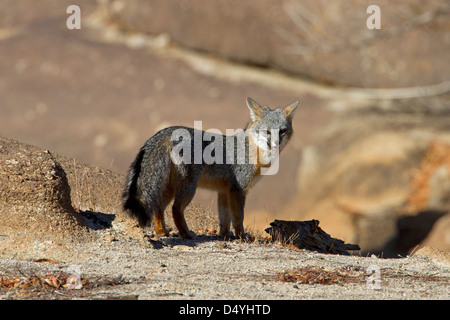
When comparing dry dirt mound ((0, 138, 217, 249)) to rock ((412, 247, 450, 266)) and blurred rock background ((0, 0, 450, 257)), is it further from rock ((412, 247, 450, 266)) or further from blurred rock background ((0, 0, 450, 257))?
blurred rock background ((0, 0, 450, 257))

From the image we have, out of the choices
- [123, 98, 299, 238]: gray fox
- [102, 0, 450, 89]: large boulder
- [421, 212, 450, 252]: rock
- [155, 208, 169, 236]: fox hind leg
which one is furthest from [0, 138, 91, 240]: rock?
[102, 0, 450, 89]: large boulder

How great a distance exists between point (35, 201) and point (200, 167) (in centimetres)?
202

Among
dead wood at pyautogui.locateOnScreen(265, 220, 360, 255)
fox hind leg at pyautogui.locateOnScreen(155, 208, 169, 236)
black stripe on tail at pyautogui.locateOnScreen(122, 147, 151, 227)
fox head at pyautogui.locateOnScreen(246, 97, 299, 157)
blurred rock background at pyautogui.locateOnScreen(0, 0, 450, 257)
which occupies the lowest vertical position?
dead wood at pyautogui.locateOnScreen(265, 220, 360, 255)

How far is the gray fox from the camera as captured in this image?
22.6 feet

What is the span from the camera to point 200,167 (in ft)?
24.0

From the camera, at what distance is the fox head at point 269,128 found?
26.5ft

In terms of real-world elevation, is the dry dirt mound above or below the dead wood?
above

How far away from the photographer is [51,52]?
2139 cm

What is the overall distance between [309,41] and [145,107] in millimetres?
5767

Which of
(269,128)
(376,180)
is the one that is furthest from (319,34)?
(269,128)

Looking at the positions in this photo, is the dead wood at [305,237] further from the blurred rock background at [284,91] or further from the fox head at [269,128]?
the blurred rock background at [284,91]

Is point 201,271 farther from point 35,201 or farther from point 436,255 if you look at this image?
point 436,255
